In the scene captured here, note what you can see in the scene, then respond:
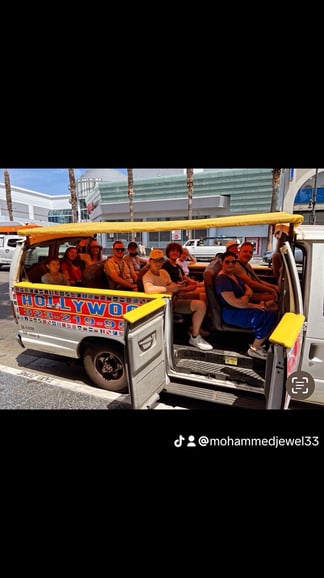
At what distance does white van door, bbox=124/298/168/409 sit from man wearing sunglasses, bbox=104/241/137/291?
1375 mm

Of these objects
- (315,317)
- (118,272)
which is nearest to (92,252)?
(118,272)

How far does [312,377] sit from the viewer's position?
9.43ft

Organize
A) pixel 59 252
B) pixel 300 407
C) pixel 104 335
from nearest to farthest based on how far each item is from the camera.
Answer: pixel 300 407 → pixel 104 335 → pixel 59 252

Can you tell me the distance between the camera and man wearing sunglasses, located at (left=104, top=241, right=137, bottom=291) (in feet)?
14.5

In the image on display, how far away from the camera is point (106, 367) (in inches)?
148

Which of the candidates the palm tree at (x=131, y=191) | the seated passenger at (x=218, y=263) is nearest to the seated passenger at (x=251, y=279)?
the seated passenger at (x=218, y=263)

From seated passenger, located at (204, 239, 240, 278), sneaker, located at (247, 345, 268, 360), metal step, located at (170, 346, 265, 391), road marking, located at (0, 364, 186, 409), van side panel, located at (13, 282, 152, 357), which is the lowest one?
road marking, located at (0, 364, 186, 409)

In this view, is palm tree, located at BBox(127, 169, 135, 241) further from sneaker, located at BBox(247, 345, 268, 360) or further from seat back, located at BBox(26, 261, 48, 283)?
sneaker, located at BBox(247, 345, 268, 360)

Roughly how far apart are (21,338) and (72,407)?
1.51m

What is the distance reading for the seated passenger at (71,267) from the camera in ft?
15.7

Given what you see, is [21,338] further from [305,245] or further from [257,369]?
[305,245]

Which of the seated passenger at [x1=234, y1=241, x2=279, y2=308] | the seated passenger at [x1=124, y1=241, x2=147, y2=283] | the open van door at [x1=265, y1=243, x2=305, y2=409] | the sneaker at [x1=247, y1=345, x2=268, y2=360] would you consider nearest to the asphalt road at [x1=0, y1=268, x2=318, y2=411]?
the sneaker at [x1=247, y1=345, x2=268, y2=360]

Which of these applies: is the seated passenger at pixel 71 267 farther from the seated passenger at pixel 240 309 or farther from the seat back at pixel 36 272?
the seated passenger at pixel 240 309
